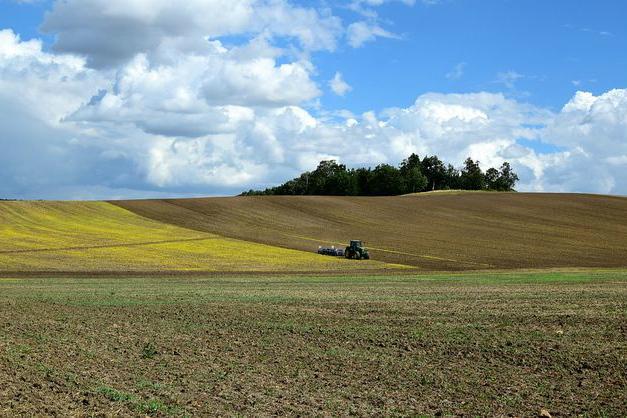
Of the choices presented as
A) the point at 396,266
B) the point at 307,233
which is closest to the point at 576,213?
the point at 307,233

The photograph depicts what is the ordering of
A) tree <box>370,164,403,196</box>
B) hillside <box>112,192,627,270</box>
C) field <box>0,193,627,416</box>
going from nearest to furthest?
1. field <box>0,193,627,416</box>
2. hillside <box>112,192,627,270</box>
3. tree <box>370,164,403,196</box>

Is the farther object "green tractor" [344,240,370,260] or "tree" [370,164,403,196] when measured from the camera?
"tree" [370,164,403,196]

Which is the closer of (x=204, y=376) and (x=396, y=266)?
(x=204, y=376)

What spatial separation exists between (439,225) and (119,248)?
42250 millimetres

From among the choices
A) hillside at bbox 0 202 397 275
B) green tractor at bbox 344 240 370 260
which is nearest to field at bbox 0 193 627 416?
hillside at bbox 0 202 397 275

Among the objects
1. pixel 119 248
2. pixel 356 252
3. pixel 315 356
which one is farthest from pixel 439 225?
pixel 315 356

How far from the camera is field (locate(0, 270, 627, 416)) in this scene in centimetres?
1272

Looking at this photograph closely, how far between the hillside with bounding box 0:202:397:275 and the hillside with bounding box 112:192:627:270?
5.01 meters

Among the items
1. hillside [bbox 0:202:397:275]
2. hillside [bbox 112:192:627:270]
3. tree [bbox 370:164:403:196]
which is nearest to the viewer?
hillside [bbox 0:202:397:275]

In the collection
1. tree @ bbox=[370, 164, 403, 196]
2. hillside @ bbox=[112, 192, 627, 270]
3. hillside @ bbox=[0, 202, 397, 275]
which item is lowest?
hillside @ bbox=[0, 202, 397, 275]

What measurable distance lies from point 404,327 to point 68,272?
37708 mm

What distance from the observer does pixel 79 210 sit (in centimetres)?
9031

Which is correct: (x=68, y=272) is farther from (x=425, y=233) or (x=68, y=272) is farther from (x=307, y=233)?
(x=425, y=233)

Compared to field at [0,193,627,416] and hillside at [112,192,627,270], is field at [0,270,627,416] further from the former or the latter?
hillside at [112,192,627,270]
